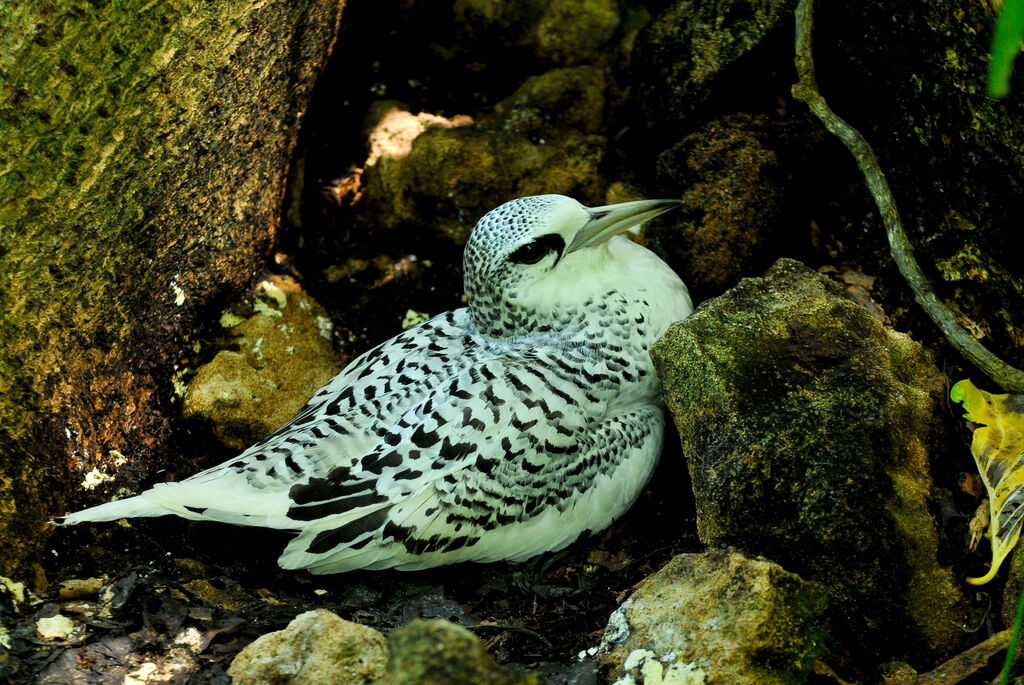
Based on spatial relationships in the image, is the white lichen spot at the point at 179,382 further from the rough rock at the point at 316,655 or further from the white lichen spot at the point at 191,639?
the rough rock at the point at 316,655

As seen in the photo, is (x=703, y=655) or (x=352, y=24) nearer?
(x=703, y=655)

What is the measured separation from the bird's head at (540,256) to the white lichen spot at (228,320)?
127 centimetres

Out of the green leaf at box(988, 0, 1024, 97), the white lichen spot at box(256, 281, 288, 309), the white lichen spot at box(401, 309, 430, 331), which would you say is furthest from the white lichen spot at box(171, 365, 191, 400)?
the green leaf at box(988, 0, 1024, 97)

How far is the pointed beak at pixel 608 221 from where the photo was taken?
3.55 meters

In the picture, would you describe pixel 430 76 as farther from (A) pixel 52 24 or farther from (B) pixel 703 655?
(B) pixel 703 655

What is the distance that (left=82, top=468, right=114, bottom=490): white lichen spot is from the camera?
3.43 meters

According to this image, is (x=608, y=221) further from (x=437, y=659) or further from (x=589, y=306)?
(x=437, y=659)

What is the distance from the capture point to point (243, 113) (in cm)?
384

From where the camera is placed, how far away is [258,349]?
4211 mm

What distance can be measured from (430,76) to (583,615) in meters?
3.13

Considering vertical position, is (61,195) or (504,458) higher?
(61,195)

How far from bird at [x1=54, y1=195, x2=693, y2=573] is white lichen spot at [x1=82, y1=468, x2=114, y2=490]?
23 cm

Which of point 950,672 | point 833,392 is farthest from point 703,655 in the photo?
point 833,392

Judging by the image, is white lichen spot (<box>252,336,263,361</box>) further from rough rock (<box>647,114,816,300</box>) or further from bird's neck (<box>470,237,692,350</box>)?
rough rock (<box>647,114,816,300</box>)
